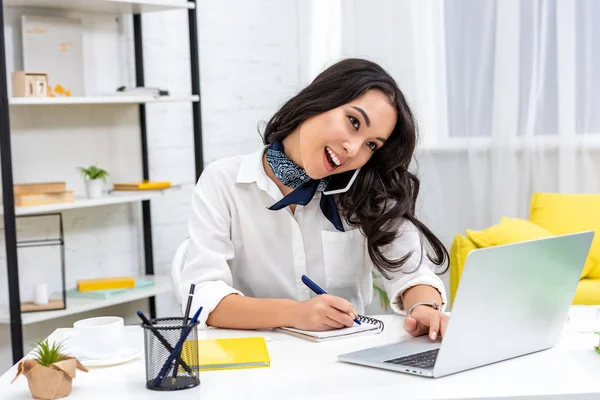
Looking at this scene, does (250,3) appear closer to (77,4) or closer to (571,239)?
(77,4)

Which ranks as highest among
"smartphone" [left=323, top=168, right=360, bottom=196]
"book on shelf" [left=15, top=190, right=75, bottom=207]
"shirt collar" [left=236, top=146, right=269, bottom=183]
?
"shirt collar" [left=236, top=146, right=269, bottom=183]

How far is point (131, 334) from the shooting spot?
5.31 feet

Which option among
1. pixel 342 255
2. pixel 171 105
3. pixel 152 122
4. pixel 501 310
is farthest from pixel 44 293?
pixel 501 310

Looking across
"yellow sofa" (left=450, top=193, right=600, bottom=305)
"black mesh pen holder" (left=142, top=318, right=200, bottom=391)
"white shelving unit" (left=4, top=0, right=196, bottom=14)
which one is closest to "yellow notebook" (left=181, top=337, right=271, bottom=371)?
"black mesh pen holder" (left=142, top=318, right=200, bottom=391)

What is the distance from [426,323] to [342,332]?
0.16 meters

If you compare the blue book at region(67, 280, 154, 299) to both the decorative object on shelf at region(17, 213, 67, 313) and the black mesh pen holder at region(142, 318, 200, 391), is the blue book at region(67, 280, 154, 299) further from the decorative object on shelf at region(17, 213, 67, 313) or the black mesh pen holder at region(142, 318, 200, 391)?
the black mesh pen holder at region(142, 318, 200, 391)

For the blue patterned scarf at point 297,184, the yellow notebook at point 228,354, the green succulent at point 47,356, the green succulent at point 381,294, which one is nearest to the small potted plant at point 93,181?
the green succulent at point 381,294

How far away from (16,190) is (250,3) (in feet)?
5.70

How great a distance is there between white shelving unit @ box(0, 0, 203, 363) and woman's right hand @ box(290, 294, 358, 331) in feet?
5.33

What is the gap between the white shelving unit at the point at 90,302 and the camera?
9.79 feet

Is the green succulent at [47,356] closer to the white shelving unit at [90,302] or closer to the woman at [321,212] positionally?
the woman at [321,212]

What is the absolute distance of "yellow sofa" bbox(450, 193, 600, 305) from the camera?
10.7 ft

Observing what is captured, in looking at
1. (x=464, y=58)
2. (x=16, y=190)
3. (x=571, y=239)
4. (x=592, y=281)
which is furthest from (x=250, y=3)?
(x=571, y=239)

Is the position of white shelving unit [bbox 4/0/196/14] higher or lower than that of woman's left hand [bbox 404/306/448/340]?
higher
